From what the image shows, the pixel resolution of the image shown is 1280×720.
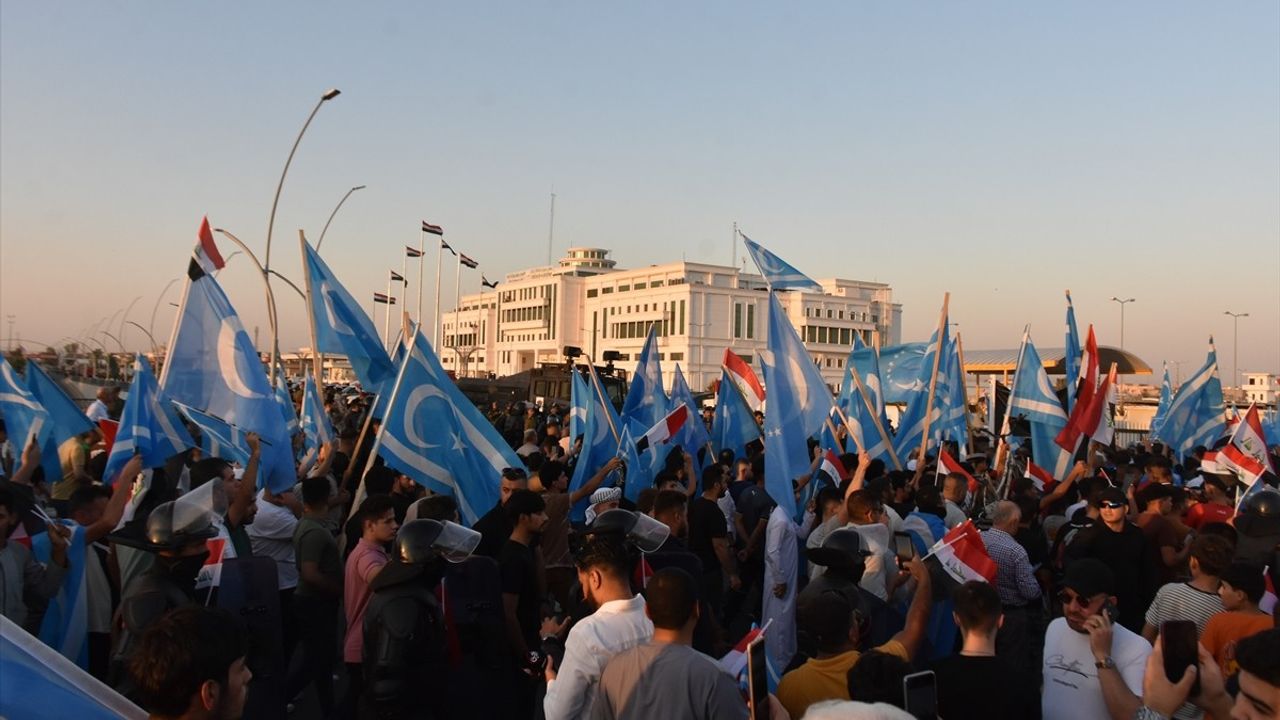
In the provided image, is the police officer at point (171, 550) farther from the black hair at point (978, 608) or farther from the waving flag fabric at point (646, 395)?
the waving flag fabric at point (646, 395)

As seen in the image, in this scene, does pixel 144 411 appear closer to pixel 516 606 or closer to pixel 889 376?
pixel 516 606

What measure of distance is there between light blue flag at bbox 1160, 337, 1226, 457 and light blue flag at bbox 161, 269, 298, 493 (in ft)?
41.9

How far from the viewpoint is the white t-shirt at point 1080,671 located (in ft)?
13.1

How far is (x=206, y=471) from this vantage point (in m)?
6.25

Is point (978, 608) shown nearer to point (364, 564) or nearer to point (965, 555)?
point (965, 555)

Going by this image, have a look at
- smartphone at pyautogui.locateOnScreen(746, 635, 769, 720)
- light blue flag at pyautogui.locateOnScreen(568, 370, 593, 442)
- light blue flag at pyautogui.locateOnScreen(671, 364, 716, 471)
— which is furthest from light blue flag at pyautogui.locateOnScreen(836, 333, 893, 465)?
smartphone at pyautogui.locateOnScreen(746, 635, 769, 720)

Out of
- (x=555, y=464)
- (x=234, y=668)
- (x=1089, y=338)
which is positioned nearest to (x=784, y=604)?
(x=555, y=464)

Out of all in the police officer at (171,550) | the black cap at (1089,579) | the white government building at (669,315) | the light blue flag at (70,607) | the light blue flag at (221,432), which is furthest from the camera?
the white government building at (669,315)

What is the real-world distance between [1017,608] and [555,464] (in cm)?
345

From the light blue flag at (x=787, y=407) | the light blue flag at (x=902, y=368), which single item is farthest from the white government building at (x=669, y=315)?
the light blue flag at (x=787, y=407)

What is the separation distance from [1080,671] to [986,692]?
0.57m

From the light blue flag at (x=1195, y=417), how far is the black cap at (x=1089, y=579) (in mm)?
12623

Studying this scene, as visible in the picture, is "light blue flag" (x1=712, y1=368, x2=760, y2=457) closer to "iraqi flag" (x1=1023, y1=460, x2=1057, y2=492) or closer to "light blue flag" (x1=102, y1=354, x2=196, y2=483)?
"iraqi flag" (x1=1023, y1=460, x2=1057, y2=492)

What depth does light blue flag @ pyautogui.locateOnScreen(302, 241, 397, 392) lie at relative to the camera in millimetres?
10875
